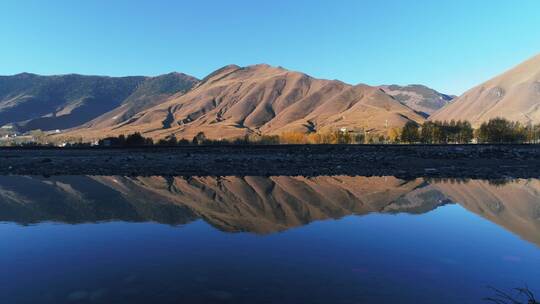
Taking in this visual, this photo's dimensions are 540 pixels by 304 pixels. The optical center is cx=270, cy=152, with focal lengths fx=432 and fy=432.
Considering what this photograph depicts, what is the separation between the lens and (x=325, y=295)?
6824 mm

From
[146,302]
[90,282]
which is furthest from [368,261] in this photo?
[90,282]

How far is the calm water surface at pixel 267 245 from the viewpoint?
7.05 metres

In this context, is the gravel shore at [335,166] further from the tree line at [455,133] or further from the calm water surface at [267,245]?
the tree line at [455,133]

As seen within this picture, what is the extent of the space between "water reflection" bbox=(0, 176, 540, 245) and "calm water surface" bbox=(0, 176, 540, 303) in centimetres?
8

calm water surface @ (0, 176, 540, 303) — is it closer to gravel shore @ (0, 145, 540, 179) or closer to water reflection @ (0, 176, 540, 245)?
water reflection @ (0, 176, 540, 245)

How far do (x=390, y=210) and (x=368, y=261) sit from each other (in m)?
7.40

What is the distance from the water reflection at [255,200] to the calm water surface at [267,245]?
8 centimetres

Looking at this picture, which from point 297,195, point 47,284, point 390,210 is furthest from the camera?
point 297,195

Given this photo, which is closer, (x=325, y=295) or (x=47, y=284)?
(x=325, y=295)

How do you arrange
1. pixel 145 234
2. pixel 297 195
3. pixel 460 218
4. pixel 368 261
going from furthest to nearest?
1. pixel 297 195
2. pixel 460 218
3. pixel 145 234
4. pixel 368 261

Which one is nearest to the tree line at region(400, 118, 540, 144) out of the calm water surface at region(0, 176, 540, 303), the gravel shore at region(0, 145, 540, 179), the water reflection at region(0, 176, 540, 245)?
the gravel shore at region(0, 145, 540, 179)

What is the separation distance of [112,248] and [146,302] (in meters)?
3.95

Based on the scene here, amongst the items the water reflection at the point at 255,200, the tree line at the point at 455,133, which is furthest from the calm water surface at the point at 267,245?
the tree line at the point at 455,133

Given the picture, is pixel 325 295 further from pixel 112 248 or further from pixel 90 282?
pixel 112 248
